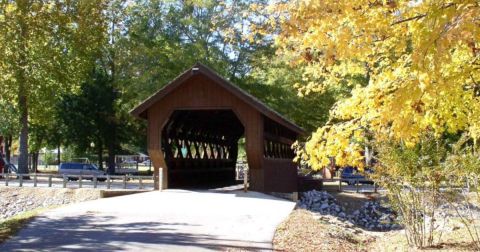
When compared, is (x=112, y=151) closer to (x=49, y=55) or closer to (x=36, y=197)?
(x=49, y=55)

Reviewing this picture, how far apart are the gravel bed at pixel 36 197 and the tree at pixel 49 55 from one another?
25.4 ft

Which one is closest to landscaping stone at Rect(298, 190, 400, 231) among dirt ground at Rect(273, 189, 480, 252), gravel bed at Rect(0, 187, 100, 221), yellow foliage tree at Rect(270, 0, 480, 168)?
dirt ground at Rect(273, 189, 480, 252)

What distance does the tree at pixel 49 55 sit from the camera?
31062 mm

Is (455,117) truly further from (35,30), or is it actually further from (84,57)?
(84,57)

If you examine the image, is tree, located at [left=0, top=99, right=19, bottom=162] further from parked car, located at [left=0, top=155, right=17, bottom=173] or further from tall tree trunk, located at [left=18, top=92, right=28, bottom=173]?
tall tree trunk, located at [left=18, top=92, right=28, bottom=173]

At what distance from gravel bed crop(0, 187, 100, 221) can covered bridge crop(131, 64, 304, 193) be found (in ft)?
12.9

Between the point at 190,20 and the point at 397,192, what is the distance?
24877 millimetres

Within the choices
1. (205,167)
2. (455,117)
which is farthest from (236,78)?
(455,117)

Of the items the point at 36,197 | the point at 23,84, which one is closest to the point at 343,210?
the point at 36,197

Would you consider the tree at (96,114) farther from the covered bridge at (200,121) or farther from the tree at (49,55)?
the covered bridge at (200,121)

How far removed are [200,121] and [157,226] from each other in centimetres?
1546

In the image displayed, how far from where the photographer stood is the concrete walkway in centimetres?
956

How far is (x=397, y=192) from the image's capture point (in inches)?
405

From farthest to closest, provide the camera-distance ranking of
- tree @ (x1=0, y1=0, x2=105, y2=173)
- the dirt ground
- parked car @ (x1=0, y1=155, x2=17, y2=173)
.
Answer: parked car @ (x1=0, y1=155, x2=17, y2=173), tree @ (x1=0, y1=0, x2=105, y2=173), the dirt ground
